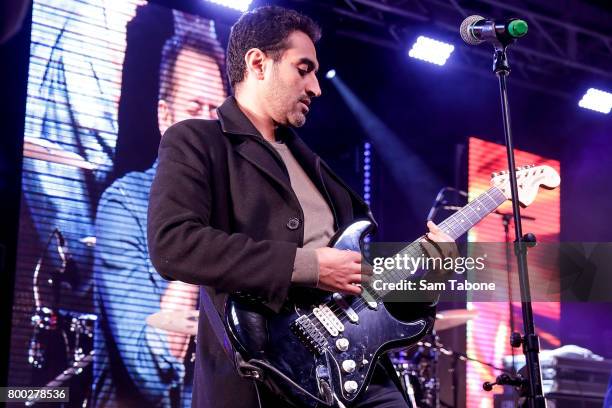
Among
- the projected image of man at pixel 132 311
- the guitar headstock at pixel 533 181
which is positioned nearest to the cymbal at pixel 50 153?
the projected image of man at pixel 132 311

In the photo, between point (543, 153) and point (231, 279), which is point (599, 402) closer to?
point (543, 153)

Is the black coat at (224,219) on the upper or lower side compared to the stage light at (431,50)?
lower

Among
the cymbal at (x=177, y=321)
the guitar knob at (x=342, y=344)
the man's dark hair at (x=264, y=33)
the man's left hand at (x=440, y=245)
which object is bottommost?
the guitar knob at (x=342, y=344)

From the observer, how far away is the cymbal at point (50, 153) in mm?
5914

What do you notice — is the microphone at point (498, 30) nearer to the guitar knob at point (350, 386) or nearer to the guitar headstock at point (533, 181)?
the guitar headstock at point (533, 181)

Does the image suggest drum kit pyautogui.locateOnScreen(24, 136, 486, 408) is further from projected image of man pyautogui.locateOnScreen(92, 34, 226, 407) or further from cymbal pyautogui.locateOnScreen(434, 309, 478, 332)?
cymbal pyautogui.locateOnScreen(434, 309, 478, 332)

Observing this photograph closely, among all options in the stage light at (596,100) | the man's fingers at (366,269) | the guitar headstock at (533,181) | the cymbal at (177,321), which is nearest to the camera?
the man's fingers at (366,269)

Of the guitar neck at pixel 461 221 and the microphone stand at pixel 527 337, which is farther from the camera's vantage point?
the guitar neck at pixel 461 221

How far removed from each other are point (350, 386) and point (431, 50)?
6.28 metres

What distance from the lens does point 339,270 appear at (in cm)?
241

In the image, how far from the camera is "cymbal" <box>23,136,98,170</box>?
5.91 meters

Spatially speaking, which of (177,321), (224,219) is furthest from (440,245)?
(177,321)

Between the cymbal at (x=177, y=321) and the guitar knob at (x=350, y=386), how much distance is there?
338 centimetres

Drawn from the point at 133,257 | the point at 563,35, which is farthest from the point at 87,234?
the point at 563,35
